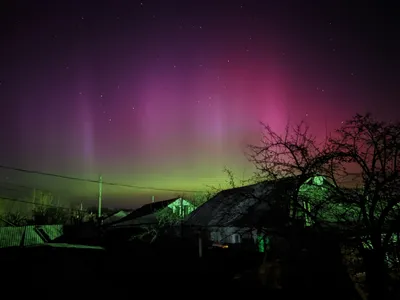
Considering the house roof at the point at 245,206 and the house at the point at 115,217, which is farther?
the house at the point at 115,217

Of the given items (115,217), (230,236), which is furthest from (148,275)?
(115,217)

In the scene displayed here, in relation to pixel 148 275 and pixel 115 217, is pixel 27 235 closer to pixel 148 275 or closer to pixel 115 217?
pixel 148 275

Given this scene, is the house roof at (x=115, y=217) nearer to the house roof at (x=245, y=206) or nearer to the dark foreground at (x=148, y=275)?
the house roof at (x=245, y=206)

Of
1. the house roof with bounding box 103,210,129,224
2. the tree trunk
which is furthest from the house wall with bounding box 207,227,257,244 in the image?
the house roof with bounding box 103,210,129,224

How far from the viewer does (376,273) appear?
819 cm

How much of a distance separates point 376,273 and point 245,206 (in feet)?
32.9

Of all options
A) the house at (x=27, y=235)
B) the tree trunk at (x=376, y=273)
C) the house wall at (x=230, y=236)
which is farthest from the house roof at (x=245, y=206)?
the house at (x=27, y=235)

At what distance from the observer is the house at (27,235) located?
27716 millimetres

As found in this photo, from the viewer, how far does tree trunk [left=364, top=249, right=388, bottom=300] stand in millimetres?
8148

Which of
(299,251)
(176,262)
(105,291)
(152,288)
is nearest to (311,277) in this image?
(299,251)

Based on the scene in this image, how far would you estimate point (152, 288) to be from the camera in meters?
11.8

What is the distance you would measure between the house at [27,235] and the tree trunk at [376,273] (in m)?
26.1

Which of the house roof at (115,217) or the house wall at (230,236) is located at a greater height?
the house roof at (115,217)

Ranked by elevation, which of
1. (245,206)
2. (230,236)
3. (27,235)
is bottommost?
(230,236)
